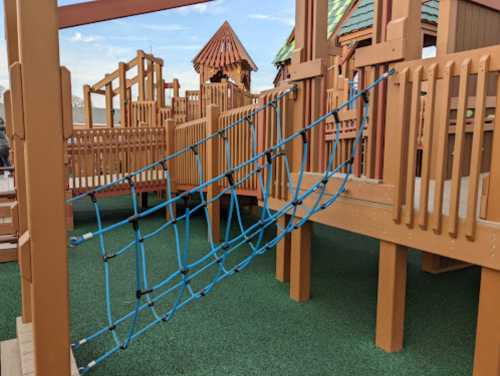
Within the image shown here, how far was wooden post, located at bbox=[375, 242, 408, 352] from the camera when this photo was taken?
2.57 metres

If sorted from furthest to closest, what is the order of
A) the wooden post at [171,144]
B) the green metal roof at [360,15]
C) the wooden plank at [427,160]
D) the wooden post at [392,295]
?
the green metal roof at [360,15] → the wooden post at [171,144] → the wooden post at [392,295] → the wooden plank at [427,160]

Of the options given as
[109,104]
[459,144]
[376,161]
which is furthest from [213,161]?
[109,104]

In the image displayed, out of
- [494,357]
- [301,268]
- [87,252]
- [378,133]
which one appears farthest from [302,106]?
[87,252]

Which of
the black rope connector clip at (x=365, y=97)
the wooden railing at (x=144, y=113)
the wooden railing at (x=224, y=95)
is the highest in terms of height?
the wooden railing at (x=224, y=95)

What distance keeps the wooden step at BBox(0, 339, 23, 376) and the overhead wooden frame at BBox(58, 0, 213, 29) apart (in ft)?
5.71

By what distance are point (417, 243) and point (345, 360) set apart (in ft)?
2.78

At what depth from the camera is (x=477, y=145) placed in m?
2.08

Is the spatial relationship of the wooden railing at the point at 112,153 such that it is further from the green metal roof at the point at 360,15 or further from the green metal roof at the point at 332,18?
the green metal roof at the point at 332,18

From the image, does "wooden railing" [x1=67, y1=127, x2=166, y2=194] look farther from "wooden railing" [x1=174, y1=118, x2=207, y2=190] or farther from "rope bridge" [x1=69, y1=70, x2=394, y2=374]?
"rope bridge" [x1=69, y1=70, x2=394, y2=374]

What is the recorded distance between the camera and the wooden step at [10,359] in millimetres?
2072

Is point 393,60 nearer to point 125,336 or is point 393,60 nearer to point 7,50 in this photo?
point 7,50

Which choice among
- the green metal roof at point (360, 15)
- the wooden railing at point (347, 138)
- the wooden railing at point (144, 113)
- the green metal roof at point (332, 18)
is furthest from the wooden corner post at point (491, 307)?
the wooden railing at point (144, 113)

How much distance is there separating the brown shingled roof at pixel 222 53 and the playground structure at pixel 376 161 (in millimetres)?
11090

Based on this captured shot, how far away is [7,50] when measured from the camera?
219 centimetres
